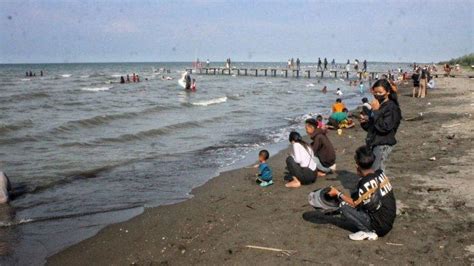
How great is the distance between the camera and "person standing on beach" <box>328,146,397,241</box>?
5.18 m

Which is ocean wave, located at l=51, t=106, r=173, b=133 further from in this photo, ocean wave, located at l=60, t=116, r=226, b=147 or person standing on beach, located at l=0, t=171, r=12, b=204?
person standing on beach, located at l=0, t=171, r=12, b=204

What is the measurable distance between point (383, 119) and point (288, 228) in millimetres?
2089

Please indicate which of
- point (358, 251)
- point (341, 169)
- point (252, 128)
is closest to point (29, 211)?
point (358, 251)

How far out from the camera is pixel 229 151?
1342 centimetres

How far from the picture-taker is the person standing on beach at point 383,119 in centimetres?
628

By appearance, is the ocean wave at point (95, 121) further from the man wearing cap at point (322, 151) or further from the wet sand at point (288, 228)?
the man wearing cap at point (322, 151)

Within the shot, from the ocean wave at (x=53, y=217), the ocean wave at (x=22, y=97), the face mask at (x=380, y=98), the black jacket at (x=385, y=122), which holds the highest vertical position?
the face mask at (x=380, y=98)

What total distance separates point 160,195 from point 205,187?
100 centimetres

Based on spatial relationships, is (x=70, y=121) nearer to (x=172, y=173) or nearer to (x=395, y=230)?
(x=172, y=173)

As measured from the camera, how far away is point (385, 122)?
6.30 meters

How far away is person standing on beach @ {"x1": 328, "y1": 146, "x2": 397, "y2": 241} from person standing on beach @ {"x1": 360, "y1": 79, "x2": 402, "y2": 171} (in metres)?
1.16

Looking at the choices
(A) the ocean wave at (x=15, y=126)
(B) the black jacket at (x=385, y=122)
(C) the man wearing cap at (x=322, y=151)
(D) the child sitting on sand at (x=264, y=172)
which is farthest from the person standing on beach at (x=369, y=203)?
(A) the ocean wave at (x=15, y=126)

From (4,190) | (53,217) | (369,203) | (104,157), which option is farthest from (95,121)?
(369,203)

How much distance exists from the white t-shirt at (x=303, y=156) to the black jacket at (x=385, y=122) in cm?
191
